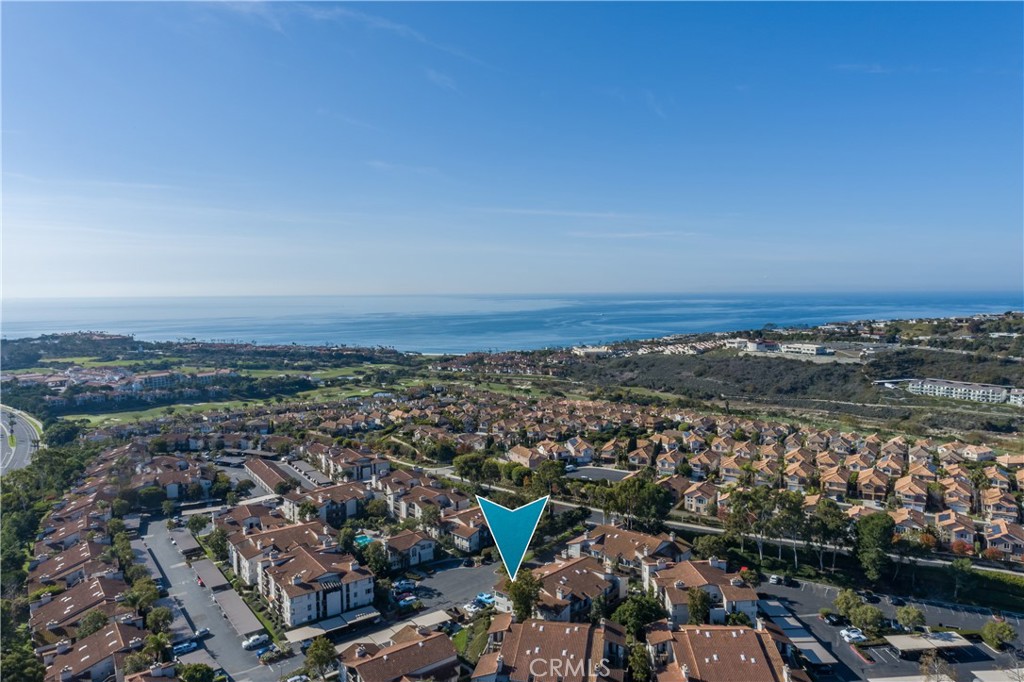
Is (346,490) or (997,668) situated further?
(346,490)

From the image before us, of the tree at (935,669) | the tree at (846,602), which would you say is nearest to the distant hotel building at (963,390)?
the tree at (846,602)

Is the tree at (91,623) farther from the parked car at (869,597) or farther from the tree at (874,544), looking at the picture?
the tree at (874,544)

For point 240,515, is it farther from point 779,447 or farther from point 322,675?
point 779,447

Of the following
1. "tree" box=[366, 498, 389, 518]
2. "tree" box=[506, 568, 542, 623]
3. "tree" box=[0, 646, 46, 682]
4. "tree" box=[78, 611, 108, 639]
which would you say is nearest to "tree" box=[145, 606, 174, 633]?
"tree" box=[78, 611, 108, 639]

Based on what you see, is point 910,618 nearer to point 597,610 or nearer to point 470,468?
point 597,610

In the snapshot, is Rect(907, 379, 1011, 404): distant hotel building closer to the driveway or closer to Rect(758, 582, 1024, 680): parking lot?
Rect(758, 582, 1024, 680): parking lot

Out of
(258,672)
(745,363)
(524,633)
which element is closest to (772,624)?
(524,633)

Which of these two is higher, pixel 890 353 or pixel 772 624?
pixel 890 353
